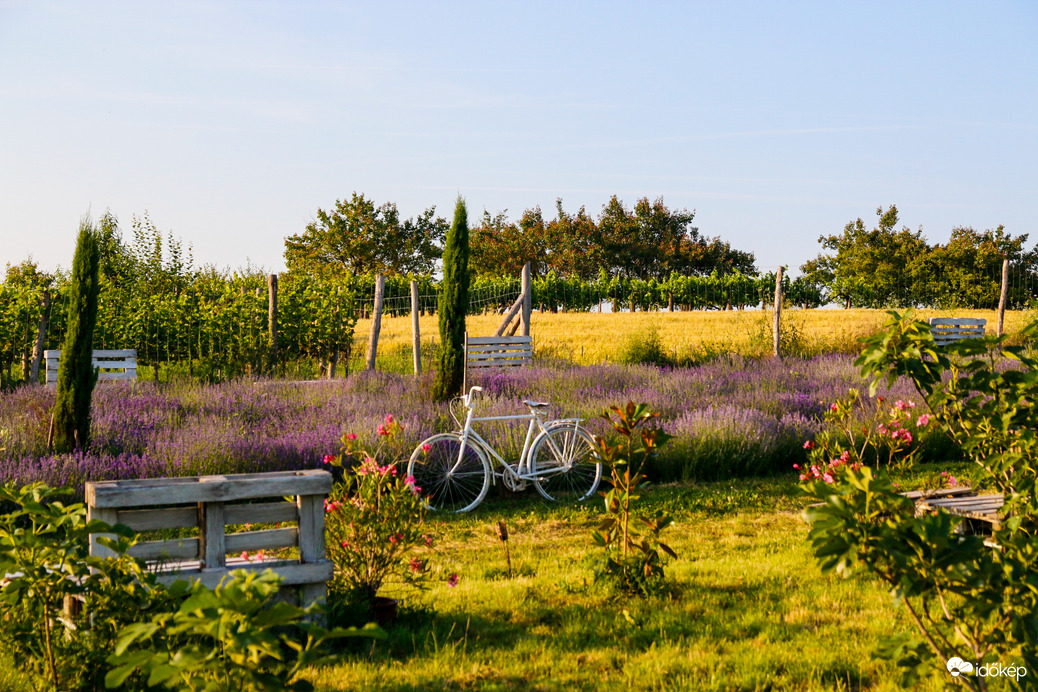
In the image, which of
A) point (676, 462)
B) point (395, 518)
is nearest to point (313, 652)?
point (395, 518)

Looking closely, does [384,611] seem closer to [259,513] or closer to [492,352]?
[259,513]

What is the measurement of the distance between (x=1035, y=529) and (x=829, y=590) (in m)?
1.21

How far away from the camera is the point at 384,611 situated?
3801 millimetres

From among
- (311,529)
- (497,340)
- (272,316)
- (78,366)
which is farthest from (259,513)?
(272,316)

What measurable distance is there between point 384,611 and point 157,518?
1100 mm

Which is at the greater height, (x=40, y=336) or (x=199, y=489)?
(x=40, y=336)

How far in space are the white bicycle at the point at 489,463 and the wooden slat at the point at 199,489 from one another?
3056 mm

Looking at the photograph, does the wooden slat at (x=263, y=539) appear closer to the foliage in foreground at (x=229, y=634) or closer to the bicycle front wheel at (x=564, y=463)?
the foliage in foreground at (x=229, y=634)

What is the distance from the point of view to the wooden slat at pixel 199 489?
130 inches

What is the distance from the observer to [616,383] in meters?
10.7

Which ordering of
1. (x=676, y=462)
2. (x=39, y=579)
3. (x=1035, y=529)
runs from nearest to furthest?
1. (x=39, y=579)
2. (x=1035, y=529)
3. (x=676, y=462)

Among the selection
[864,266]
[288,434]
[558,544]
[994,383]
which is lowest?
[558,544]

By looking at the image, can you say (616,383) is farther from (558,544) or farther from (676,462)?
(558,544)

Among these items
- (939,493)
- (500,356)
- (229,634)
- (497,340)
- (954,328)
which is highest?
(954,328)
